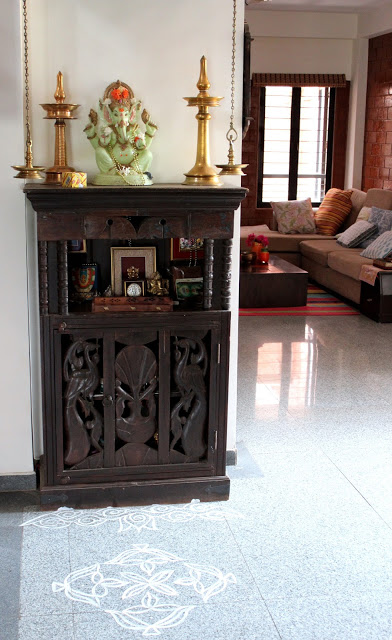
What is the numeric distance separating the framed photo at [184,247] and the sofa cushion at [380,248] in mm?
3961

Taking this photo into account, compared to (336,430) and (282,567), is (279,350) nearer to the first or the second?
(336,430)

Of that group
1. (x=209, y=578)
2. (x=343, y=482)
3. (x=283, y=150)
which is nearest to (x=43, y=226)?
(x=209, y=578)

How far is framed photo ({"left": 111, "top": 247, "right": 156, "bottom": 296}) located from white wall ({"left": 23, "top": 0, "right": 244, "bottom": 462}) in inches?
13.5

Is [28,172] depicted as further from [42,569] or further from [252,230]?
[252,230]

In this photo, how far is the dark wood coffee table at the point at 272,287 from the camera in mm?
7227

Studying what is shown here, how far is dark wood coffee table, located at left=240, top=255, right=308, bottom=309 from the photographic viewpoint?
723cm

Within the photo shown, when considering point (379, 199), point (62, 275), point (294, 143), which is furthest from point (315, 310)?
point (62, 275)

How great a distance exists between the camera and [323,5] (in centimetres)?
916

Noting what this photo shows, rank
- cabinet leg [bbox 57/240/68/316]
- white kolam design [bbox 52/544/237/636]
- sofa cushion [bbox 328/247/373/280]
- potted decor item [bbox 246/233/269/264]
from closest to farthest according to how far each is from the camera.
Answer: white kolam design [bbox 52/544/237/636] → cabinet leg [bbox 57/240/68/316] → sofa cushion [bbox 328/247/373/280] → potted decor item [bbox 246/233/269/264]

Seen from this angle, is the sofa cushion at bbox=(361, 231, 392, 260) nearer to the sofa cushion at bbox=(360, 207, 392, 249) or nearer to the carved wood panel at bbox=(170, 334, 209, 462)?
the sofa cushion at bbox=(360, 207, 392, 249)

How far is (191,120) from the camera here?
339 cm

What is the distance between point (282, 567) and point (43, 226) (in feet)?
5.19

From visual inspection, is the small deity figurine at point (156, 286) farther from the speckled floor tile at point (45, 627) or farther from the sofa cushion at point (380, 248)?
the sofa cushion at point (380, 248)

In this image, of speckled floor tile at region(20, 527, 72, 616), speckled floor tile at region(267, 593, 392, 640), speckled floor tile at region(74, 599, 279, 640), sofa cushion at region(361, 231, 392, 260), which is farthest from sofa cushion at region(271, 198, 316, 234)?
speckled floor tile at region(74, 599, 279, 640)
